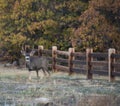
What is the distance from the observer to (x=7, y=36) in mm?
30234

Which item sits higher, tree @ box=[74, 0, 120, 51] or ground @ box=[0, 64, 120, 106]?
tree @ box=[74, 0, 120, 51]

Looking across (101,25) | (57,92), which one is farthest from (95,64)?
(57,92)

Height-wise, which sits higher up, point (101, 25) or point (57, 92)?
point (101, 25)

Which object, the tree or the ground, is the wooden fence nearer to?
the ground

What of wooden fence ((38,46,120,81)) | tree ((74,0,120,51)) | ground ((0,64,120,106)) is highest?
tree ((74,0,120,51))

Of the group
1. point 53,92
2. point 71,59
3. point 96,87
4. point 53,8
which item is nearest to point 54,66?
point 71,59

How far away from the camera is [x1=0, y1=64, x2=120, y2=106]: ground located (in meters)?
12.3

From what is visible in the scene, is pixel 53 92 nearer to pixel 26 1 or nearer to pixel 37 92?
pixel 37 92

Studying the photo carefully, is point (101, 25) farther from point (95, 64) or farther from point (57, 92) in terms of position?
point (57, 92)

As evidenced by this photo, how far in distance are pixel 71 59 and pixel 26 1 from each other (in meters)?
7.91

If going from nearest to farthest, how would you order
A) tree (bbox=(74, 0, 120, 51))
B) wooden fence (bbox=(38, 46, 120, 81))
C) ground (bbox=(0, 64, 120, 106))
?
1. ground (bbox=(0, 64, 120, 106))
2. wooden fence (bbox=(38, 46, 120, 81))
3. tree (bbox=(74, 0, 120, 51))

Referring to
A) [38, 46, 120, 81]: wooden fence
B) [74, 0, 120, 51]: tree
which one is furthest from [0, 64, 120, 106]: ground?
[74, 0, 120, 51]: tree

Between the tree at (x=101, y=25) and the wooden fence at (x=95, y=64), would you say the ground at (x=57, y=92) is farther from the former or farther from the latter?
the tree at (x=101, y=25)

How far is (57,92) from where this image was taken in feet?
47.8
